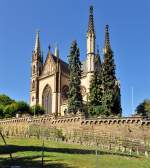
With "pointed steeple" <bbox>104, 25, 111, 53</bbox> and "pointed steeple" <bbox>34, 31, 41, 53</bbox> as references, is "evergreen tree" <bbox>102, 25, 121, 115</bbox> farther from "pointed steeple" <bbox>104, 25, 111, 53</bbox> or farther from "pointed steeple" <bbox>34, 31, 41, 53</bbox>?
"pointed steeple" <bbox>34, 31, 41, 53</bbox>

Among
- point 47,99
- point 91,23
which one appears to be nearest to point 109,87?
point 91,23

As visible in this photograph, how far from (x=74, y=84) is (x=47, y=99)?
920 inches

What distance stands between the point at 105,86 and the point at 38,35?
4364 cm

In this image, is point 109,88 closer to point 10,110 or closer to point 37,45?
point 10,110

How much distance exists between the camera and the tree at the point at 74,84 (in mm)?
64750

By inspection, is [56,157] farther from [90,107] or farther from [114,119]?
[90,107]

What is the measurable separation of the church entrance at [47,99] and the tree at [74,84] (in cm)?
2144

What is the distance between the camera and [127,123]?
158 feet

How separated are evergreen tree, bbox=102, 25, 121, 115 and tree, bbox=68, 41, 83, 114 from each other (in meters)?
7.26

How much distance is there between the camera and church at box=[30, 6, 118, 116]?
257 ft

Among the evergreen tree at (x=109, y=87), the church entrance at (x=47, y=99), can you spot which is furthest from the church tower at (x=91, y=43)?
the evergreen tree at (x=109, y=87)

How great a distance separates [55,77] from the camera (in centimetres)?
8619

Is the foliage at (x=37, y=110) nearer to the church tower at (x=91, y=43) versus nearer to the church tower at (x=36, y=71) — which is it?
the church tower at (x=36, y=71)

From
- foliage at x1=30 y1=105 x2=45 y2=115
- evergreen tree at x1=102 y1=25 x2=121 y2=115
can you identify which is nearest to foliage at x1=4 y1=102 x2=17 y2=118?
foliage at x1=30 y1=105 x2=45 y2=115
